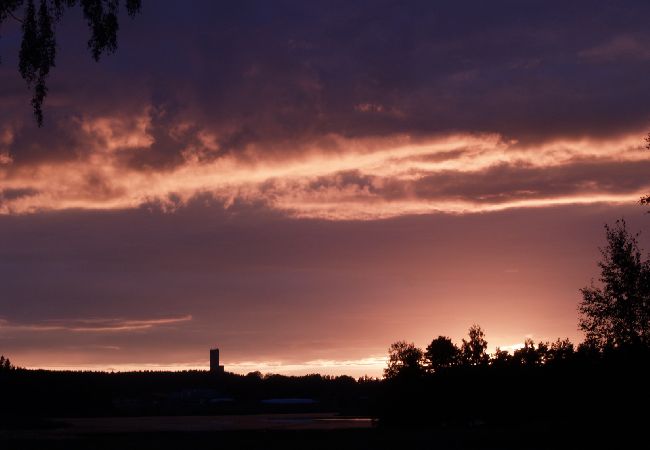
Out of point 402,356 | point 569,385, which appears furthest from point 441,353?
point 569,385

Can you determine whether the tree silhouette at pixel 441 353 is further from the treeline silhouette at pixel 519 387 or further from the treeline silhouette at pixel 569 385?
the treeline silhouette at pixel 569 385

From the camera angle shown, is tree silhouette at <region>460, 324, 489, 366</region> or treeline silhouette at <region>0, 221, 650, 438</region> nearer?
treeline silhouette at <region>0, 221, 650, 438</region>

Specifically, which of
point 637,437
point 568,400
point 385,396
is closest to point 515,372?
point 385,396

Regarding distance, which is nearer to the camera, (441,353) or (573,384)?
(573,384)

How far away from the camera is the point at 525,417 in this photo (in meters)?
99.7

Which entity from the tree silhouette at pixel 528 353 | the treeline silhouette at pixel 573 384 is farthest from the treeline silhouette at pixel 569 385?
the tree silhouette at pixel 528 353

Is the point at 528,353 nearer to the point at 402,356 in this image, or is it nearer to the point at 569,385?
the point at 402,356

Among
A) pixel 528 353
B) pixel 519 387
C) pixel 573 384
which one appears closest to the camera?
pixel 573 384

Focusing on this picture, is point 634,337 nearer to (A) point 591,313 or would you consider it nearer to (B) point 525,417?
(A) point 591,313

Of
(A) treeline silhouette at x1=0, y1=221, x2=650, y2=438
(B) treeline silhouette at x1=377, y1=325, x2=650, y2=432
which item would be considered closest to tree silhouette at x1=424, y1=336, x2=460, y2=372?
(B) treeline silhouette at x1=377, y1=325, x2=650, y2=432

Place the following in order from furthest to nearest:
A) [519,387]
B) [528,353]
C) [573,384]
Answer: [528,353] → [519,387] → [573,384]

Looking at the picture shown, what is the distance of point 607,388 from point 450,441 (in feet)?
45.7

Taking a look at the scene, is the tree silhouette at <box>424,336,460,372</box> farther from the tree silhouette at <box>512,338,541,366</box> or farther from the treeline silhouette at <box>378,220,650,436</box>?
the treeline silhouette at <box>378,220,650,436</box>

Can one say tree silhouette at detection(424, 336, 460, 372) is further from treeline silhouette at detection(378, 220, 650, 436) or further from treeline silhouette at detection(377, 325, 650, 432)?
treeline silhouette at detection(378, 220, 650, 436)
